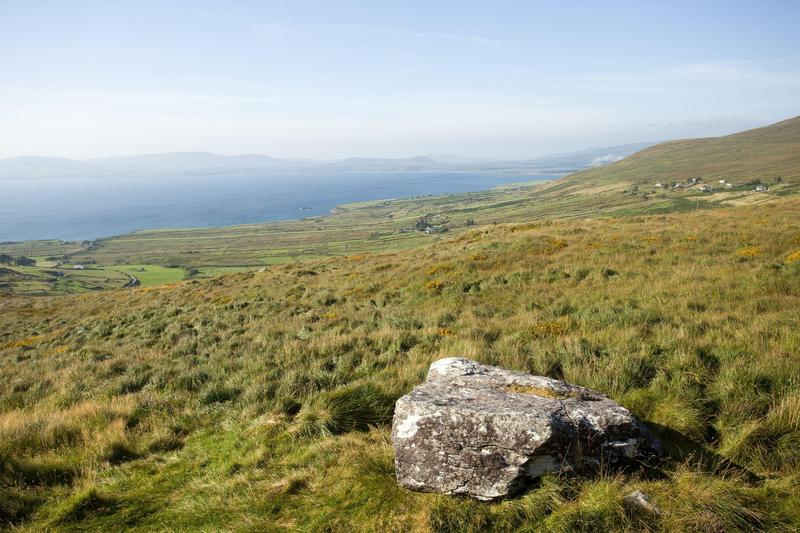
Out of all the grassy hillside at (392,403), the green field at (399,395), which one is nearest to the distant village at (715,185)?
the green field at (399,395)

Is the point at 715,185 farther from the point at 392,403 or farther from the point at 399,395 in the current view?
the point at 392,403

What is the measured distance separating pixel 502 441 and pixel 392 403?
2791mm

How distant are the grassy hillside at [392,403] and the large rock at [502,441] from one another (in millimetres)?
195

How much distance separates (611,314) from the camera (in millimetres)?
9633

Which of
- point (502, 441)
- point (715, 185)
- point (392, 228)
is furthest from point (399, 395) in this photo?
point (715, 185)

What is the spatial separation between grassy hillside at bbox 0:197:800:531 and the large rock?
195 mm

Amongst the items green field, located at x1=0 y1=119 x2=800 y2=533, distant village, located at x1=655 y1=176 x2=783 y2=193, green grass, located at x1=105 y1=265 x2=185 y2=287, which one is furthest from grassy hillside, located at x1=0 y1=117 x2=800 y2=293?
green field, located at x1=0 y1=119 x2=800 y2=533

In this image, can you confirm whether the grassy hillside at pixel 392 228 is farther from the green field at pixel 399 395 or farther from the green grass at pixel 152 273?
the green field at pixel 399 395

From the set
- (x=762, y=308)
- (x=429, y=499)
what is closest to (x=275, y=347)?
(x=429, y=499)

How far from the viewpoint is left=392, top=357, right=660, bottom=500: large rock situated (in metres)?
3.99

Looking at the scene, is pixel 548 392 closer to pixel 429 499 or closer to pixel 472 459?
pixel 472 459

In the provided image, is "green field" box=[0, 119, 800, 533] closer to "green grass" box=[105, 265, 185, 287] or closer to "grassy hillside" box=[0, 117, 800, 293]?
"green grass" box=[105, 265, 185, 287]

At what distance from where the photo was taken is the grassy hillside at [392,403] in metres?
3.92

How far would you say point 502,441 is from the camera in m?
4.05
